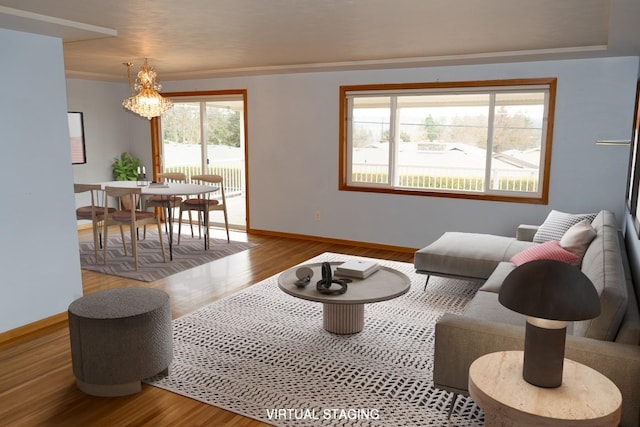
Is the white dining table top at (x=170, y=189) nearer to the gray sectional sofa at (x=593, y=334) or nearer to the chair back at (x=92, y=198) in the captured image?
the chair back at (x=92, y=198)

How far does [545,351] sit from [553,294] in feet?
0.76

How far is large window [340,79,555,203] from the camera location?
5316 mm

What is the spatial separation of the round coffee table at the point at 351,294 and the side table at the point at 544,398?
132 cm

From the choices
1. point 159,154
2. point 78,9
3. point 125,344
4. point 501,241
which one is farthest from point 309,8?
point 159,154

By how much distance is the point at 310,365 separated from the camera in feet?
10.2

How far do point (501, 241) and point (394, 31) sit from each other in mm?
2209

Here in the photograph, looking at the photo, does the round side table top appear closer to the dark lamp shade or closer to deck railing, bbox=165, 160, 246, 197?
the dark lamp shade

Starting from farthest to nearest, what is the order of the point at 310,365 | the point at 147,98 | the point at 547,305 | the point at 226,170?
the point at 226,170 → the point at 147,98 → the point at 310,365 → the point at 547,305

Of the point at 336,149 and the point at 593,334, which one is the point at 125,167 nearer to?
the point at 336,149

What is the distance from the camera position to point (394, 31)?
3.79m

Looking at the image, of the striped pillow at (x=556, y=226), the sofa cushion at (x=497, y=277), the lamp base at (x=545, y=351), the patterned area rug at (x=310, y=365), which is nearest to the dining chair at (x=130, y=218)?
the patterned area rug at (x=310, y=365)

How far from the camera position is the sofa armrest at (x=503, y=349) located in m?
2.05

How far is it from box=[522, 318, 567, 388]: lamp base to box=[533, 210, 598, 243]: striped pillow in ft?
9.00

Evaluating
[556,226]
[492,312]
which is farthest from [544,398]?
[556,226]
